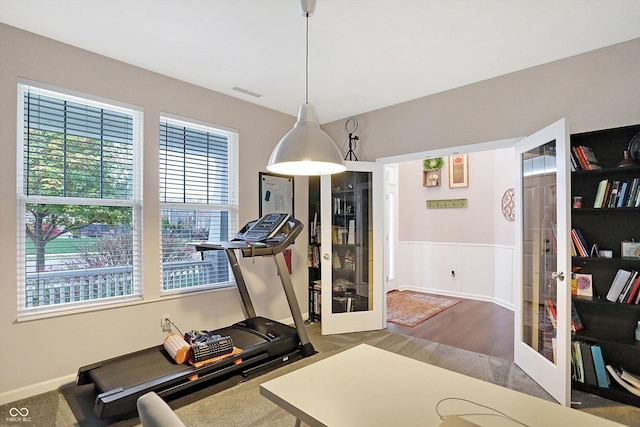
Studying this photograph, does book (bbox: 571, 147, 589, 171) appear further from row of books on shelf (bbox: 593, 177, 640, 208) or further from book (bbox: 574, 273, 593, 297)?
book (bbox: 574, 273, 593, 297)

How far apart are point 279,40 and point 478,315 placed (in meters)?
4.38

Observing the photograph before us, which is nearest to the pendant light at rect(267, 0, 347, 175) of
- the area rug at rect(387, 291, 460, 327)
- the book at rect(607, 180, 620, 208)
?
the book at rect(607, 180, 620, 208)

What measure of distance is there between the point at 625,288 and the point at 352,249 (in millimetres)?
2627

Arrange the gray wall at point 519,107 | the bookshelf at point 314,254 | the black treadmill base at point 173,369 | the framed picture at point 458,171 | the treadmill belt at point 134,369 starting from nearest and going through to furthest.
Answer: the black treadmill base at point 173,369 → the treadmill belt at point 134,369 → the gray wall at point 519,107 → the bookshelf at point 314,254 → the framed picture at point 458,171

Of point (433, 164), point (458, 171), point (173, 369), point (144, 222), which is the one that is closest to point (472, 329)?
point (458, 171)

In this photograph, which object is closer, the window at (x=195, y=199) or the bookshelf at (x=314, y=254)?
the window at (x=195, y=199)

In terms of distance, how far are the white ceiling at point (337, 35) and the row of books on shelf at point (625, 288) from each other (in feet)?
5.87

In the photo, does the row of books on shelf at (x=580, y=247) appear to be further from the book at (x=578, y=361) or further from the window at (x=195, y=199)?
the window at (x=195, y=199)

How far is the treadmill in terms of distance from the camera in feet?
7.44

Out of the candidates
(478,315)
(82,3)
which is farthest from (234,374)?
(478,315)

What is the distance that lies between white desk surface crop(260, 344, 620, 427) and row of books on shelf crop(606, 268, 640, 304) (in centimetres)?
198

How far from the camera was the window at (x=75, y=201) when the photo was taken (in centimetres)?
262

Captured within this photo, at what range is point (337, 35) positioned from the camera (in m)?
2.56

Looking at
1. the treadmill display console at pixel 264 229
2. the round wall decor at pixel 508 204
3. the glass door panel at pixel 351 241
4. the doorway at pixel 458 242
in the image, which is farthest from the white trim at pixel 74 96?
the round wall decor at pixel 508 204
